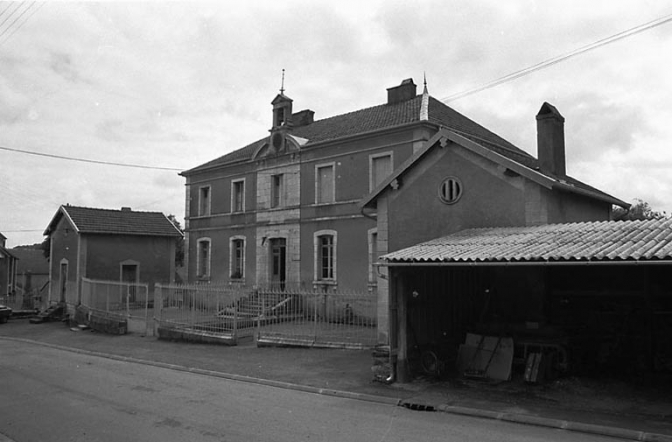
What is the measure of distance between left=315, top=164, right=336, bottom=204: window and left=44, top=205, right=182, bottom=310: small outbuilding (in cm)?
1039

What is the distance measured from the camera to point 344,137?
68.6 ft

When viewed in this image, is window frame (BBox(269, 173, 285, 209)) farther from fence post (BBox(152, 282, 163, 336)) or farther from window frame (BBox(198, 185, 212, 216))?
fence post (BBox(152, 282, 163, 336))

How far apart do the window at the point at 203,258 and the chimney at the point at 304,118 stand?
7138mm

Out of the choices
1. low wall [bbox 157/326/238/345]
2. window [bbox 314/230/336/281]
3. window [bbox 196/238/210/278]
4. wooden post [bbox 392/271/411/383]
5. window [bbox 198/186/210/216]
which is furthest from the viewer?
window [bbox 198/186/210/216]

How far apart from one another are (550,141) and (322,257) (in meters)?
9.62

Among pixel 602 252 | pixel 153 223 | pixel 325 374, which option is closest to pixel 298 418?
→ pixel 325 374

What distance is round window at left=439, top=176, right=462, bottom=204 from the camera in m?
12.6

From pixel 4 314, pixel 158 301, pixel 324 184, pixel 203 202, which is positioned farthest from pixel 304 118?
pixel 4 314

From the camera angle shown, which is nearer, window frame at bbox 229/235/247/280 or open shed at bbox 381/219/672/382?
open shed at bbox 381/219/672/382

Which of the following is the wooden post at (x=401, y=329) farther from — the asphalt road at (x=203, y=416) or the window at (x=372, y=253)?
the window at (x=372, y=253)

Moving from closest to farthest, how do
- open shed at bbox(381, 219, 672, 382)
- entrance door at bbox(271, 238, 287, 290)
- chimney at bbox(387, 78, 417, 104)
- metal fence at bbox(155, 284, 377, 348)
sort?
open shed at bbox(381, 219, 672, 382) → metal fence at bbox(155, 284, 377, 348) → chimney at bbox(387, 78, 417, 104) → entrance door at bbox(271, 238, 287, 290)

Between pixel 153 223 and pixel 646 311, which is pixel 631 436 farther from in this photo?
pixel 153 223

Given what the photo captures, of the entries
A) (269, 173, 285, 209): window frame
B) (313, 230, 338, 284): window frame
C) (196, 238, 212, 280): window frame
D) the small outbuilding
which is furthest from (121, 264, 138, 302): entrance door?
(313, 230, 338, 284): window frame

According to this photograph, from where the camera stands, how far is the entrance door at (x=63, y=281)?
2789 cm
